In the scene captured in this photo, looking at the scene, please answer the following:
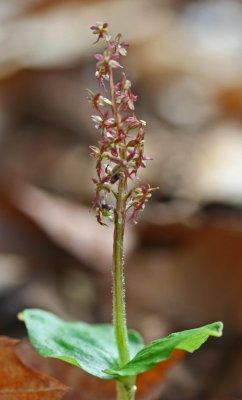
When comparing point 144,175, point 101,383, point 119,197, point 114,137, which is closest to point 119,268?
point 119,197

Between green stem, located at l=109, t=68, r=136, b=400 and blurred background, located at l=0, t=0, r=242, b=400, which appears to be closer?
green stem, located at l=109, t=68, r=136, b=400

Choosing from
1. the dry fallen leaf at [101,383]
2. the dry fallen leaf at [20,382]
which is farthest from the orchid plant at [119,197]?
the dry fallen leaf at [101,383]

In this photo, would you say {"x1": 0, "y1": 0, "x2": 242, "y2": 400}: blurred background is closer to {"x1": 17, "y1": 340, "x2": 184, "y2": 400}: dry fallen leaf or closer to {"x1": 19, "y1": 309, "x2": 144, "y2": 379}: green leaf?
Answer: {"x1": 17, "y1": 340, "x2": 184, "y2": 400}: dry fallen leaf

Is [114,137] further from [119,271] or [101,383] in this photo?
[101,383]

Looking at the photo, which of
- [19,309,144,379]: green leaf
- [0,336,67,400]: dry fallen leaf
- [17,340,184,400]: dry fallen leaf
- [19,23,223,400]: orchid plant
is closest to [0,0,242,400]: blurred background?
[17,340,184,400]: dry fallen leaf

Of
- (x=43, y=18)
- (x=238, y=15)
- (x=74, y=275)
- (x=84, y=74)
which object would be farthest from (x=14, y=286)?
(x=238, y=15)

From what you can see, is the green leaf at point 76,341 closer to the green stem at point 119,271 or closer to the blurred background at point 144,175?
the green stem at point 119,271

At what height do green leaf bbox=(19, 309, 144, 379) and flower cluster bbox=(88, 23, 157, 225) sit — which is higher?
flower cluster bbox=(88, 23, 157, 225)
